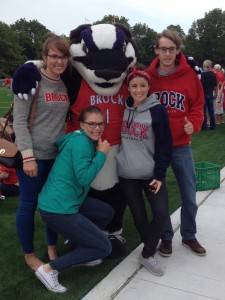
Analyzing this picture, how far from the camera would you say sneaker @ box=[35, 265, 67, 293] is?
296 cm

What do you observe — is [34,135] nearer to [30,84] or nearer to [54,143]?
[54,143]

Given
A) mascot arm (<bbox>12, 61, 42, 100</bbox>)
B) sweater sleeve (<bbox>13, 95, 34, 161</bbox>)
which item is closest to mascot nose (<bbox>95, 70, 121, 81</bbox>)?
mascot arm (<bbox>12, 61, 42, 100</bbox>)

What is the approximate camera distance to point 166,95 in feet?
10.9

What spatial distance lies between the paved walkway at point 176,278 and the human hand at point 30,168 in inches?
39.6

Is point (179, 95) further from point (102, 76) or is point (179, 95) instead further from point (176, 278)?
point (176, 278)

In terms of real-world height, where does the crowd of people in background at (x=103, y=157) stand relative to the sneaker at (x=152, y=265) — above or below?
above

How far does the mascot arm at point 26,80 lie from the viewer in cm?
292

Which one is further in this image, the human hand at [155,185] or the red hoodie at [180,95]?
the red hoodie at [180,95]

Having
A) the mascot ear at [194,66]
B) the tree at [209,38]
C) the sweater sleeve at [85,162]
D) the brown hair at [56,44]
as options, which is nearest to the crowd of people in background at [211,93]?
the mascot ear at [194,66]

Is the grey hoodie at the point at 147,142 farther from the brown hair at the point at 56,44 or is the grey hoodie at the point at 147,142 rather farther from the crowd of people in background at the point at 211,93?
the crowd of people in background at the point at 211,93

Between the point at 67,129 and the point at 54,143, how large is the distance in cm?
42

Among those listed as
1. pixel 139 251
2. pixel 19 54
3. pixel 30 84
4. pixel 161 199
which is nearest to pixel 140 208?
pixel 161 199

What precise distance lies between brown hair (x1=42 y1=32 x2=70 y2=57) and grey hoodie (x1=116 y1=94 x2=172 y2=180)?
0.72 meters

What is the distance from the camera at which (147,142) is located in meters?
3.16
